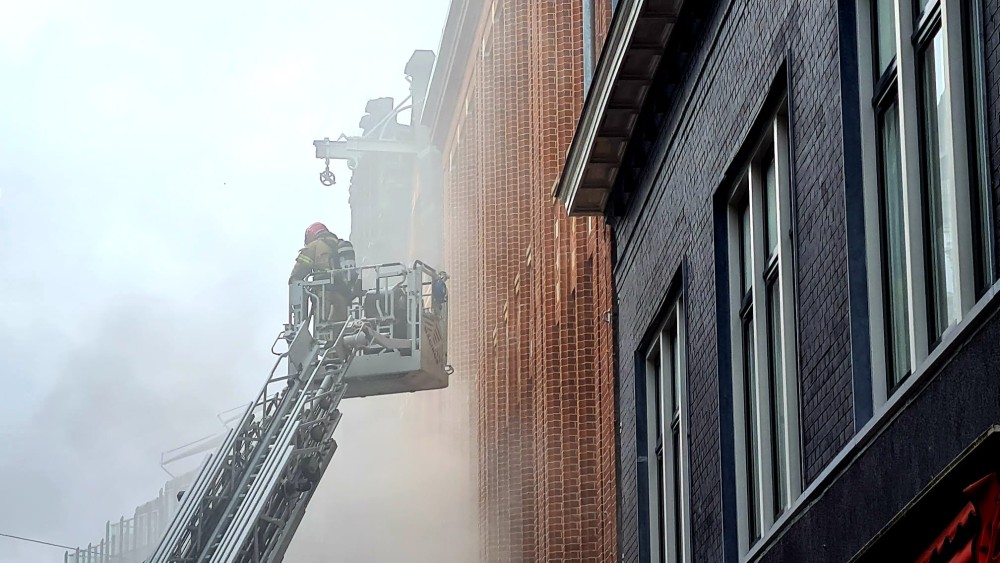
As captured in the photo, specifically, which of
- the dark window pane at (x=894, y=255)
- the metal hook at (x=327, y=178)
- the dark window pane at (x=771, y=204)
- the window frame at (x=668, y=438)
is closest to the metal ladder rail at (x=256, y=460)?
the window frame at (x=668, y=438)

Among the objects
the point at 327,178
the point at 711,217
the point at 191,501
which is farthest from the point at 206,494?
the point at 327,178

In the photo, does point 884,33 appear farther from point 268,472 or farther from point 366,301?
point 366,301

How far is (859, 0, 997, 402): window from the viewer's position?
6.99 metres

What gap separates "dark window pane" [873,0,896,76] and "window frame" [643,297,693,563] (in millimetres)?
4674

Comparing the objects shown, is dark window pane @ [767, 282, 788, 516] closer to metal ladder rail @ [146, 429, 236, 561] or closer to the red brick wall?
the red brick wall

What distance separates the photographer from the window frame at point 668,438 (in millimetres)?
12891

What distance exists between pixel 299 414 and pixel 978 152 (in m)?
16.8

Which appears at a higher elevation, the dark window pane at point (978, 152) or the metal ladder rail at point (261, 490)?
the metal ladder rail at point (261, 490)

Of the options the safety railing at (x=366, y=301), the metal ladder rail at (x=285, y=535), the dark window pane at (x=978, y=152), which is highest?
the safety railing at (x=366, y=301)

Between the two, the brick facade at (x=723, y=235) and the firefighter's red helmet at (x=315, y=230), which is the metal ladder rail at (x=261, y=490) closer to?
the firefighter's red helmet at (x=315, y=230)

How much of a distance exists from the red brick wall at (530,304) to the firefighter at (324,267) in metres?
3.27

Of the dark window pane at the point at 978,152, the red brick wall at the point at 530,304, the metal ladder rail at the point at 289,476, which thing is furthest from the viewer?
the red brick wall at the point at 530,304

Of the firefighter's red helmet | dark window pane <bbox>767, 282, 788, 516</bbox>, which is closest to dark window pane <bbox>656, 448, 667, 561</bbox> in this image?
dark window pane <bbox>767, 282, 788, 516</bbox>

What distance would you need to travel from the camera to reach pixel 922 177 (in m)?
7.70
